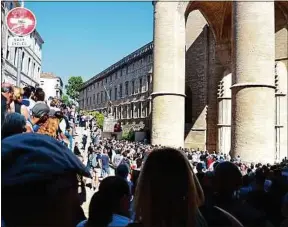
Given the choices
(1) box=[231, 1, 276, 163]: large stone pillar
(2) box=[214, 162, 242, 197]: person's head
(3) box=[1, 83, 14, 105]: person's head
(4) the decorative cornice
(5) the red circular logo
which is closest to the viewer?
(2) box=[214, 162, 242, 197]: person's head

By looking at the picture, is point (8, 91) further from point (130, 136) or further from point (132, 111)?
point (132, 111)

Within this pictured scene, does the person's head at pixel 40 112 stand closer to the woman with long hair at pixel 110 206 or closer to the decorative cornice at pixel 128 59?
the woman with long hair at pixel 110 206

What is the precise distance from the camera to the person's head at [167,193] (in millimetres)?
1868

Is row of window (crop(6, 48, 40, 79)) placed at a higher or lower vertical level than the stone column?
higher

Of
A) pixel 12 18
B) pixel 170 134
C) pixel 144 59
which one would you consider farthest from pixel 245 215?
pixel 144 59

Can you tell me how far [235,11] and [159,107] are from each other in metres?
6.01

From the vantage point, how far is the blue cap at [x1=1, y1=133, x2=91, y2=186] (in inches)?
45.6

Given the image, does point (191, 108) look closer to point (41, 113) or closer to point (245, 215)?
point (41, 113)

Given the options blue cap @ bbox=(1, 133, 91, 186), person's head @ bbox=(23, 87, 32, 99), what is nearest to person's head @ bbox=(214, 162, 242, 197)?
blue cap @ bbox=(1, 133, 91, 186)

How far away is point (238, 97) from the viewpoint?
17.2 m

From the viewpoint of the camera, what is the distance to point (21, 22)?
6645 mm

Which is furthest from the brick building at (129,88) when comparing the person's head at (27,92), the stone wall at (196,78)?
the person's head at (27,92)

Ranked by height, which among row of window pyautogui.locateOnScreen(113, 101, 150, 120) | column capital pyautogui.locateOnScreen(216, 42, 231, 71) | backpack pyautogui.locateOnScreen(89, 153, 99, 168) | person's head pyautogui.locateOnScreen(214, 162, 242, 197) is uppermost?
column capital pyautogui.locateOnScreen(216, 42, 231, 71)

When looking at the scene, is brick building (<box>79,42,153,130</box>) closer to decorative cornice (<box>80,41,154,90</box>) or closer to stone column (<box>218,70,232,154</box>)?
decorative cornice (<box>80,41,154,90</box>)
